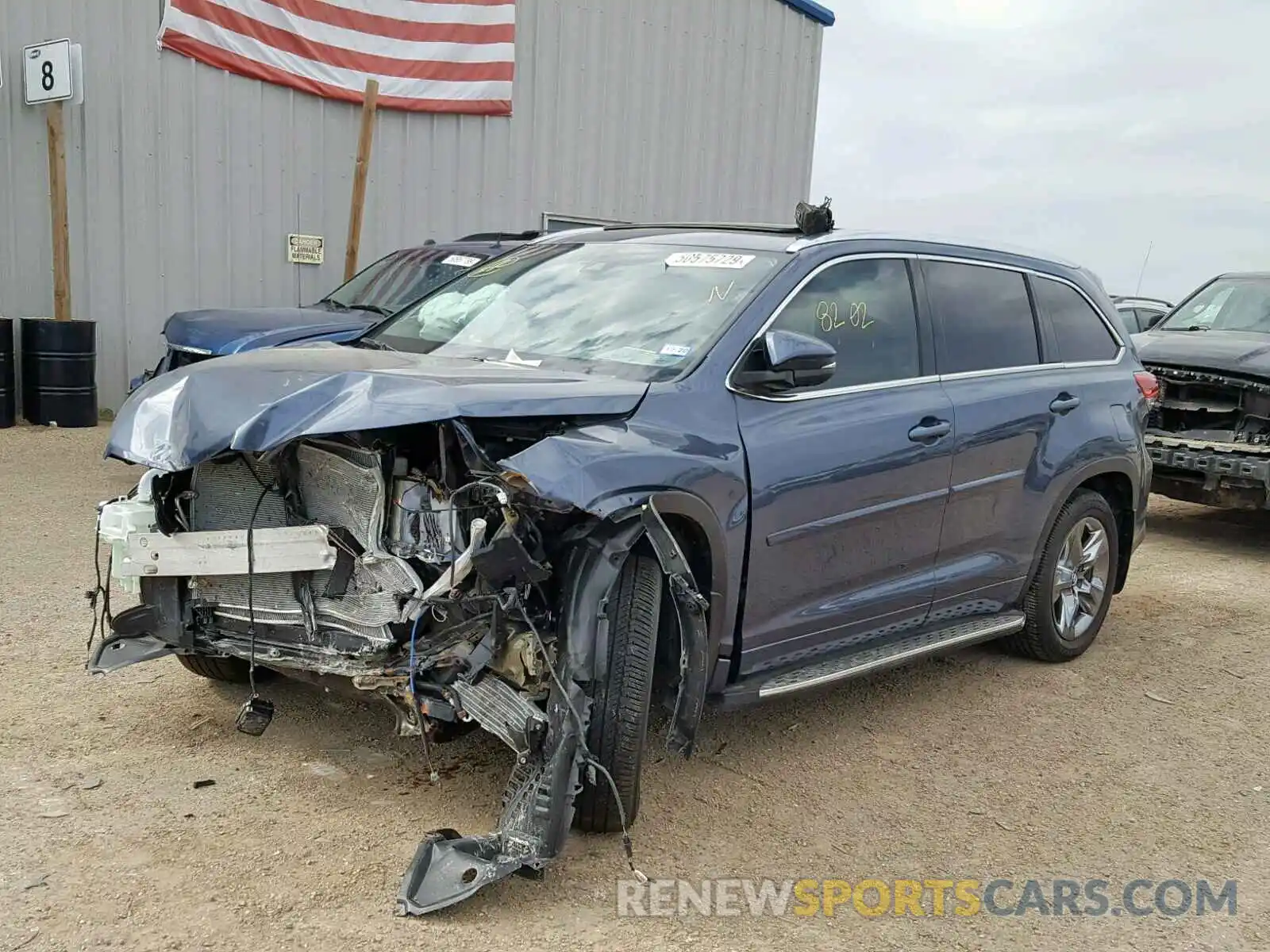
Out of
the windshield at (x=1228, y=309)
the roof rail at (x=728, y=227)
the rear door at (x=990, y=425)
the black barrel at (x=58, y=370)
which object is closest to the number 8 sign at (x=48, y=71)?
the black barrel at (x=58, y=370)

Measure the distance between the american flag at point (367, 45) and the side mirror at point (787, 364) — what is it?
9.70 meters

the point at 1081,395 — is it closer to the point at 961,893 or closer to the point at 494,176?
the point at 961,893

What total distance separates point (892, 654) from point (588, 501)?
1774 millimetres

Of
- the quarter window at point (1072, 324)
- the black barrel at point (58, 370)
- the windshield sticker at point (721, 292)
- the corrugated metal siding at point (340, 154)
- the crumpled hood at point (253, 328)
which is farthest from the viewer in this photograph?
the corrugated metal siding at point (340, 154)

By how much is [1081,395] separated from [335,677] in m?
3.56

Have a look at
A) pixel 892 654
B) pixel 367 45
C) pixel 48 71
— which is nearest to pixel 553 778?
pixel 892 654

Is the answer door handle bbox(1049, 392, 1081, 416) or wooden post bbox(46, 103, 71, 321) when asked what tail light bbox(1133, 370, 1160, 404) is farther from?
wooden post bbox(46, 103, 71, 321)

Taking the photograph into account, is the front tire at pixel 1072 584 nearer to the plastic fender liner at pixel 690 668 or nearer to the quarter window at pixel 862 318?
the quarter window at pixel 862 318

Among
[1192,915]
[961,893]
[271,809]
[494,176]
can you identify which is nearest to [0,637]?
[271,809]

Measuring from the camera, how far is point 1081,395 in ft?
17.1

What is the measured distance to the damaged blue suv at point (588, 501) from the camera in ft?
10.4

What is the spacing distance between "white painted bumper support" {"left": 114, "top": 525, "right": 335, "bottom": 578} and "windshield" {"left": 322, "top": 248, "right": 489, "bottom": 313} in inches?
205

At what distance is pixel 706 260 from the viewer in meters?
4.27

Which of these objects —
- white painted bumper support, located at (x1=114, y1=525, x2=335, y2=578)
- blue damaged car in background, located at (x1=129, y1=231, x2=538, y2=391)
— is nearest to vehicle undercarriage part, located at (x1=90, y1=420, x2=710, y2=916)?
white painted bumper support, located at (x1=114, y1=525, x2=335, y2=578)
